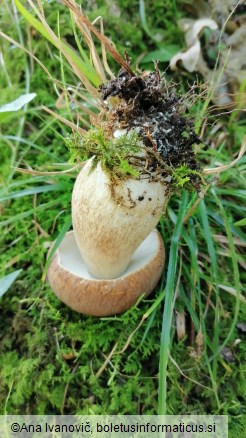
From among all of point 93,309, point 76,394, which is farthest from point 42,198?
point 76,394

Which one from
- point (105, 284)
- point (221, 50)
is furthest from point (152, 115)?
point (221, 50)

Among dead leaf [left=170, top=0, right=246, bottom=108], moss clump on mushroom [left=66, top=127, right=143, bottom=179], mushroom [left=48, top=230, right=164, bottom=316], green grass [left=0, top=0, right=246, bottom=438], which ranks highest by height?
moss clump on mushroom [left=66, top=127, right=143, bottom=179]

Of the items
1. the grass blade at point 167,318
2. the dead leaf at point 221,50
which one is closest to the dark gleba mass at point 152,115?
the grass blade at point 167,318

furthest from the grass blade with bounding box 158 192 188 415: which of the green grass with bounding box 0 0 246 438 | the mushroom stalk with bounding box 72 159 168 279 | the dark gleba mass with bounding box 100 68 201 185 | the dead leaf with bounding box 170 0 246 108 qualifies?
the dead leaf with bounding box 170 0 246 108

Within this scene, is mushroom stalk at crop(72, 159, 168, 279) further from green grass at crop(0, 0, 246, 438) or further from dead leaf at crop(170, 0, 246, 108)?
dead leaf at crop(170, 0, 246, 108)

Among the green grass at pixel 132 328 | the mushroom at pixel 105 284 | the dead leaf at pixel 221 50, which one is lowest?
the green grass at pixel 132 328

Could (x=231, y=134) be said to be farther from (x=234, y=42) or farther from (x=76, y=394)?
(x=76, y=394)

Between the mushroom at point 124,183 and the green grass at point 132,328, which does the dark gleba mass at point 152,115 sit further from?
the green grass at point 132,328

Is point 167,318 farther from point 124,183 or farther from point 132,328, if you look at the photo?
point 124,183
